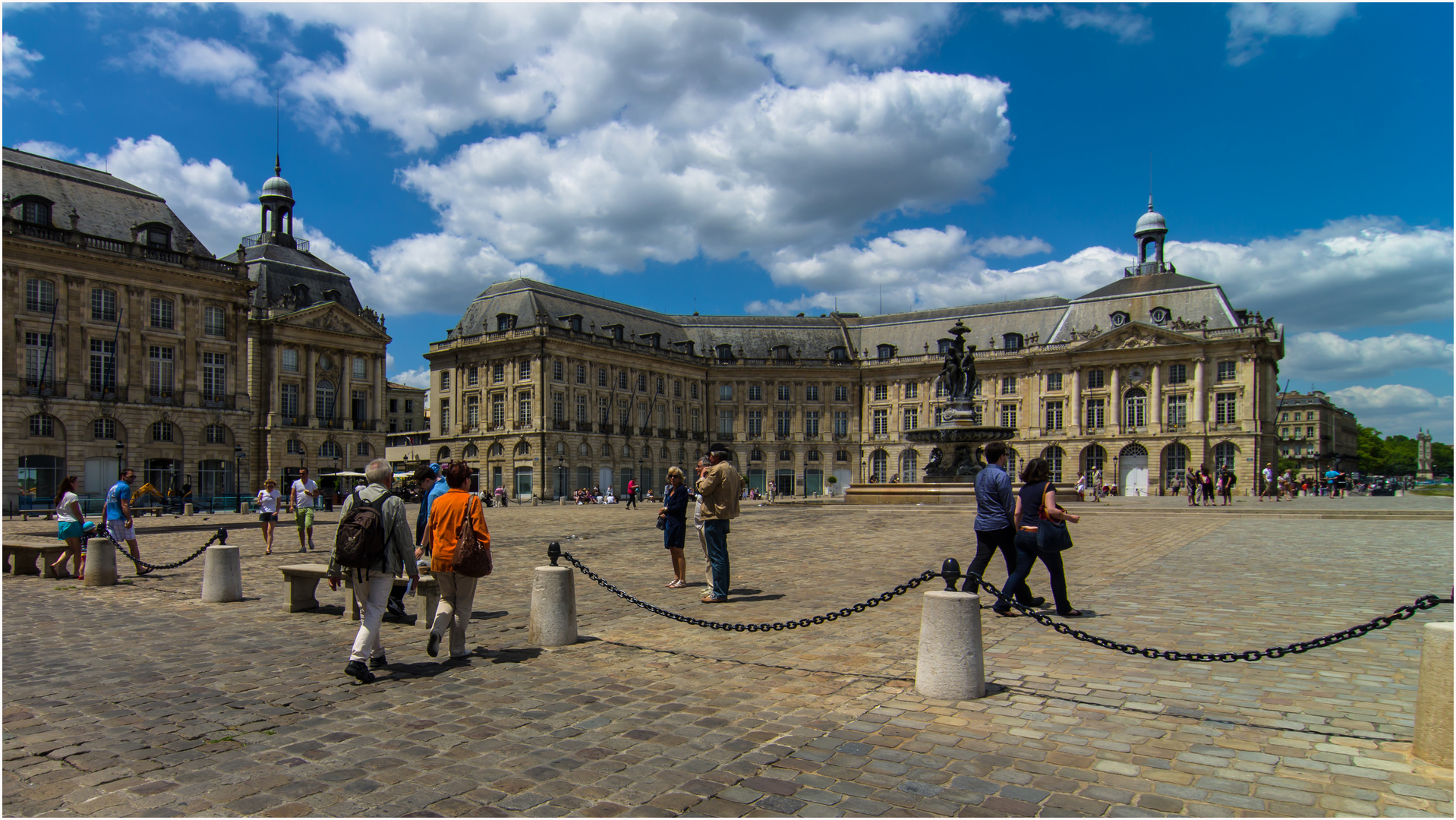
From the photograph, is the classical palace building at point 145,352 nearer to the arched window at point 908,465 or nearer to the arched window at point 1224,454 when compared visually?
the arched window at point 908,465

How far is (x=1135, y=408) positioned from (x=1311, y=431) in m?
79.0

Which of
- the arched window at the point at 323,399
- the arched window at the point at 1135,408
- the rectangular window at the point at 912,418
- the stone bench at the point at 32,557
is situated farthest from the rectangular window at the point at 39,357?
the arched window at the point at 1135,408

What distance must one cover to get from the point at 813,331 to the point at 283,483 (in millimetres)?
45664

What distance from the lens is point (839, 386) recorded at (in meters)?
75.5

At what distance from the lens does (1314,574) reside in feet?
37.9

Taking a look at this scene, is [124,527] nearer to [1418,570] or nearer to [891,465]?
[1418,570]

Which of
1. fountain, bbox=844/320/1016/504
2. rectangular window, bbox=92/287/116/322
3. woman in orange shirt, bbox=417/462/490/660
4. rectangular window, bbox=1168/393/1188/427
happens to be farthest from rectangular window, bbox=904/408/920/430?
woman in orange shirt, bbox=417/462/490/660

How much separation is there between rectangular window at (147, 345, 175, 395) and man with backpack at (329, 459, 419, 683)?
154ft

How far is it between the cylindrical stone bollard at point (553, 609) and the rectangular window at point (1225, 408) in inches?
2506

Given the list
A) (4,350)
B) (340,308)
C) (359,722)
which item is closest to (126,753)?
(359,722)

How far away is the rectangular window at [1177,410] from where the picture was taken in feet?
200

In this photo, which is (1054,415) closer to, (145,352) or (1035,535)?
(145,352)

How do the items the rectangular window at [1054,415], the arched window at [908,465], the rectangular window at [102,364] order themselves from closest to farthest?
the rectangular window at [102,364]
the rectangular window at [1054,415]
the arched window at [908,465]

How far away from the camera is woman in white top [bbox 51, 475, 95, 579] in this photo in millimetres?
12820
